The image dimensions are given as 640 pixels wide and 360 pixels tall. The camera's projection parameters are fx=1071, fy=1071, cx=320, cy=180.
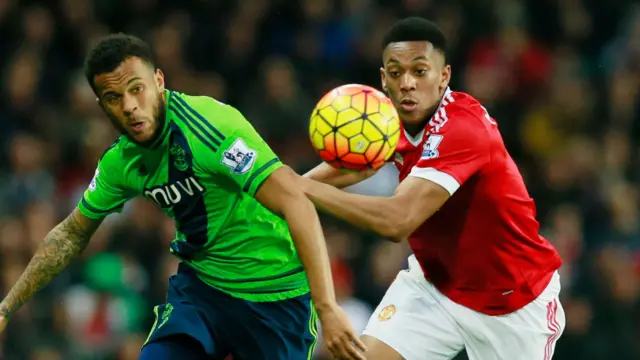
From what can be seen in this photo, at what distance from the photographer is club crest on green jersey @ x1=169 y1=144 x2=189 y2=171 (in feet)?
17.4

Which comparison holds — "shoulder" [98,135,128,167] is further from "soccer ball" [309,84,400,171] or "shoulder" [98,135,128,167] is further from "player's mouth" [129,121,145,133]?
"soccer ball" [309,84,400,171]

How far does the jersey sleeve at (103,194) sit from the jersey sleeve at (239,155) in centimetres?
72

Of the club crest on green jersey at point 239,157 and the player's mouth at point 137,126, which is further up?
the player's mouth at point 137,126

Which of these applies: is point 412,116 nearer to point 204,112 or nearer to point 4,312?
point 204,112

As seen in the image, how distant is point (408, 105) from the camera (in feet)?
18.6

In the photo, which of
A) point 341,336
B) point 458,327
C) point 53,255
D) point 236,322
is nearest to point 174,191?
point 236,322

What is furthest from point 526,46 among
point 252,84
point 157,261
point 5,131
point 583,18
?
point 5,131

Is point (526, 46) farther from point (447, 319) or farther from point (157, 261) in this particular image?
point (447, 319)

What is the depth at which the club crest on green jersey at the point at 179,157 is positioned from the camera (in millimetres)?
5312

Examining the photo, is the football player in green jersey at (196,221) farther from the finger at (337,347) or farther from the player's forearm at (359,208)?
the finger at (337,347)

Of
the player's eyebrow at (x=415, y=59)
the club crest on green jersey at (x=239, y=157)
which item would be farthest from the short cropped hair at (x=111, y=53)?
the player's eyebrow at (x=415, y=59)

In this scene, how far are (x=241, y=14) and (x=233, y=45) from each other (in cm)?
46

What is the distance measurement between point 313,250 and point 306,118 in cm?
694

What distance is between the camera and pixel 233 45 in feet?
40.5
